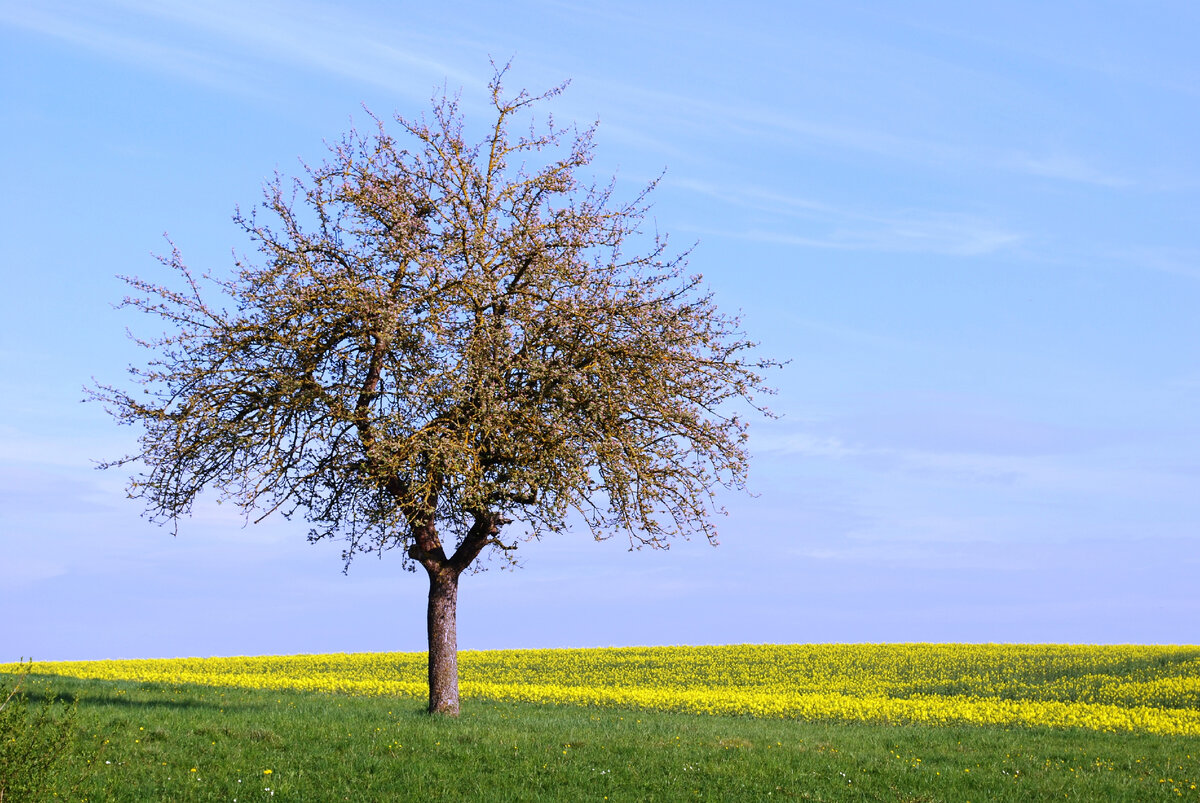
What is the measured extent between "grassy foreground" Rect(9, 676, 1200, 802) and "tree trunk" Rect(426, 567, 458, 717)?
0.89 m

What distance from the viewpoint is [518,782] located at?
15945 mm

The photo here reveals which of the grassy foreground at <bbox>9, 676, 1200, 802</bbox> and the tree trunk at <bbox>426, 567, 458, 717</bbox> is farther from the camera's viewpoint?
the tree trunk at <bbox>426, 567, 458, 717</bbox>

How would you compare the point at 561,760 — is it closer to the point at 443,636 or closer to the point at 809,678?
the point at 443,636

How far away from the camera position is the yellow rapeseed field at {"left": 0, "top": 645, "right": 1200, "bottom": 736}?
2953 centimetres

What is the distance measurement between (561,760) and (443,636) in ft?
18.9

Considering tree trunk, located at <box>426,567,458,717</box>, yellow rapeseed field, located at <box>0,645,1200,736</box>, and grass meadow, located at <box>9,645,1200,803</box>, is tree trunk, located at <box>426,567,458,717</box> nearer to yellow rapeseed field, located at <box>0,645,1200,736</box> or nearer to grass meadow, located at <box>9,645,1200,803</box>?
grass meadow, located at <box>9,645,1200,803</box>

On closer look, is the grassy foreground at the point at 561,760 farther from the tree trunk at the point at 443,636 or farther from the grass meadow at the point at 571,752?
the tree trunk at the point at 443,636

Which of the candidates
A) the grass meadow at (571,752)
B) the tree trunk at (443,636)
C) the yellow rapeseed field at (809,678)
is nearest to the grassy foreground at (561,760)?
the grass meadow at (571,752)

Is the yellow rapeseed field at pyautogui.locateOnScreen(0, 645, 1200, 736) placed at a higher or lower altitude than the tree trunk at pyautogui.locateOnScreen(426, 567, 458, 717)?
lower

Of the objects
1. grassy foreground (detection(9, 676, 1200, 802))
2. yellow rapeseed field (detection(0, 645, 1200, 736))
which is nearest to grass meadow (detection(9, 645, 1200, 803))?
grassy foreground (detection(9, 676, 1200, 802))

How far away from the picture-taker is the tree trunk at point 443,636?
2219 cm

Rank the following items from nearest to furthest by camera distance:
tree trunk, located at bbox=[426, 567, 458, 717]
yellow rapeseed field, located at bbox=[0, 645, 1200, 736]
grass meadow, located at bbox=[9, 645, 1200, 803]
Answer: grass meadow, located at bbox=[9, 645, 1200, 803] < tree trunk, located at bbox=[426, 567, 458, 717] < yellow rapeseed field, located at bbox=[0, 645, 1200, 736]

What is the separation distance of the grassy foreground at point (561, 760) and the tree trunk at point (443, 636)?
2.91ft

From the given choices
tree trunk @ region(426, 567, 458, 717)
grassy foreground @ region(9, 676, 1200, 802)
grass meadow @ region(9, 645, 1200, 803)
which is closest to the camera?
grassy foreground @ region(9, 676, 1200, 802)
